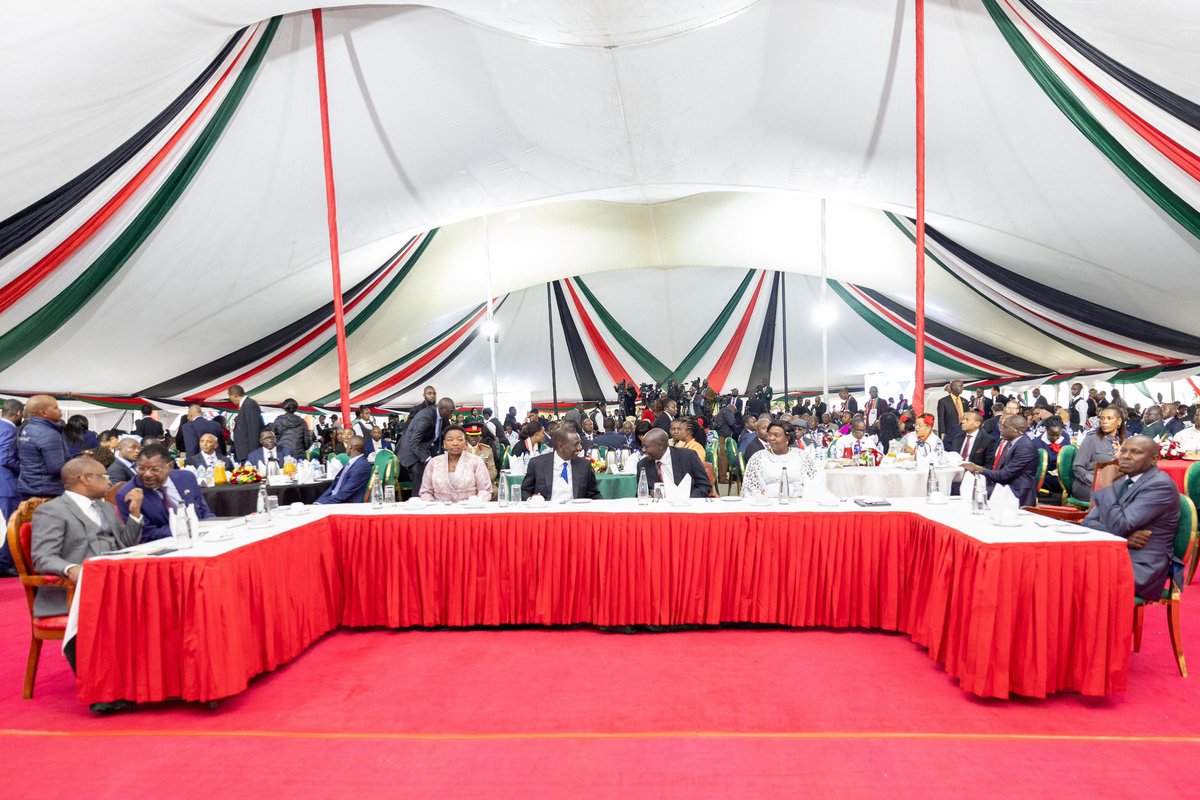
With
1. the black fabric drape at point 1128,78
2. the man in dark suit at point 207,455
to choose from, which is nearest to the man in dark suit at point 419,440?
the man in dark suit at point 207,455

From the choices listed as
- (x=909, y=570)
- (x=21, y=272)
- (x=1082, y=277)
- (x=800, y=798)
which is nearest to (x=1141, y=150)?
(x=1082, y=277)

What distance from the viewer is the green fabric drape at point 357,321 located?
36.7ft

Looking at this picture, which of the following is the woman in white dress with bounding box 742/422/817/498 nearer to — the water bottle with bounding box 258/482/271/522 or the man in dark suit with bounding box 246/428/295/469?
the water bottle with bounding box 258/482/271/522

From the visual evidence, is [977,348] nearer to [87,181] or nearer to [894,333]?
[894,333]

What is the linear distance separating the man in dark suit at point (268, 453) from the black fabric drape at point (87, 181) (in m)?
2.19

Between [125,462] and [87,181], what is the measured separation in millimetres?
2071

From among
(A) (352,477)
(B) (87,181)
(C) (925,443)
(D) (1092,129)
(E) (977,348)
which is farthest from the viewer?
(E) (977,348)

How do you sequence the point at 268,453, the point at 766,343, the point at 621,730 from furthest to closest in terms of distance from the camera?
1. the point at 766,343
2. the point at 268,453
3. the point at 621,730

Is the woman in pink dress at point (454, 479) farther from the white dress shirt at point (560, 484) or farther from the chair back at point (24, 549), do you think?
the chair back at point (24, 549)

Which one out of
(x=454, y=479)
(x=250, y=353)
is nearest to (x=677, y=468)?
(x=454, y=479)

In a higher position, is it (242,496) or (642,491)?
(642,491)

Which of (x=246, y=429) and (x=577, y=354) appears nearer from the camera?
(x=246, y=429)

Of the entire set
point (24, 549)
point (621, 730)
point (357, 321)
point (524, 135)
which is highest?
point (524, 135)

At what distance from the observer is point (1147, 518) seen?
8.73 feet
